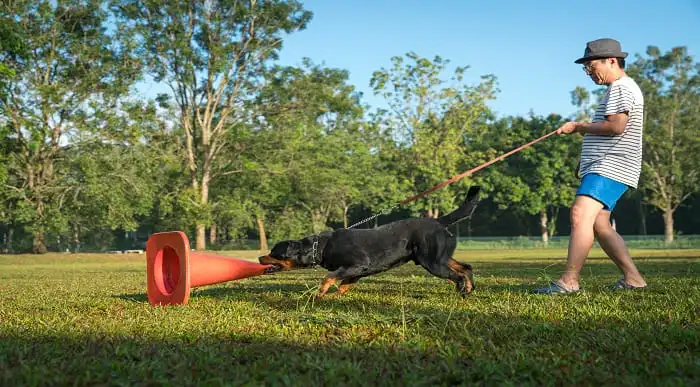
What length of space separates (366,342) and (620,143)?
337cm

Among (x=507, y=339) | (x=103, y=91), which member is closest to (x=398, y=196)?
(x=103, y=91)

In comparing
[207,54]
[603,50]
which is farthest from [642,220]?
[603,50]

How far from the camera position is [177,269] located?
5953 millimetres

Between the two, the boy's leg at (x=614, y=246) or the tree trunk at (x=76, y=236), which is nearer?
the boy's leg at (x=614, y=246)

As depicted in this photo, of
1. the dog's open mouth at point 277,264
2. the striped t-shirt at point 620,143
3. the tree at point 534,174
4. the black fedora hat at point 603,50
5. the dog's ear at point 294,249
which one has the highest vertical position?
the tree at point 534,174

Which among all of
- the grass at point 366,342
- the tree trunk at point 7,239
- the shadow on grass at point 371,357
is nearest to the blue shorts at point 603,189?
the grass at point 366,342

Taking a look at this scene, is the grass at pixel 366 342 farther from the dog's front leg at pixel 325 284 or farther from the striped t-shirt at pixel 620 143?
the striped t-shirt at pixel 620 143

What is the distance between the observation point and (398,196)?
43500mm

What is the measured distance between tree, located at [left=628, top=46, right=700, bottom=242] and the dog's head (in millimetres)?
→ 46991

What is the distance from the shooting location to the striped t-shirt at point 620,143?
219 inches

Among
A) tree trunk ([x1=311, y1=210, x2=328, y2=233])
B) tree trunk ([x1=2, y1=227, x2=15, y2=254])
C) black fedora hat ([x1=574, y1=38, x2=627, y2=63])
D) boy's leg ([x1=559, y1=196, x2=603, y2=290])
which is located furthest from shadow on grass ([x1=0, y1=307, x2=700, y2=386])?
tree trunk ([x1=2, y1=227, x2=15, y2=254])

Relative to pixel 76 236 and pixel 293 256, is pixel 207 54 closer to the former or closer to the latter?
pixel 76 236

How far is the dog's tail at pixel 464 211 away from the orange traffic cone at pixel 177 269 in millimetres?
1679

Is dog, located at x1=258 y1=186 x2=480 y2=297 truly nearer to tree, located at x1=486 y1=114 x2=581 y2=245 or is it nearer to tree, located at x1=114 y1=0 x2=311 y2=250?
tree, located at x1=114 y1=0 x2=311 y2=250
